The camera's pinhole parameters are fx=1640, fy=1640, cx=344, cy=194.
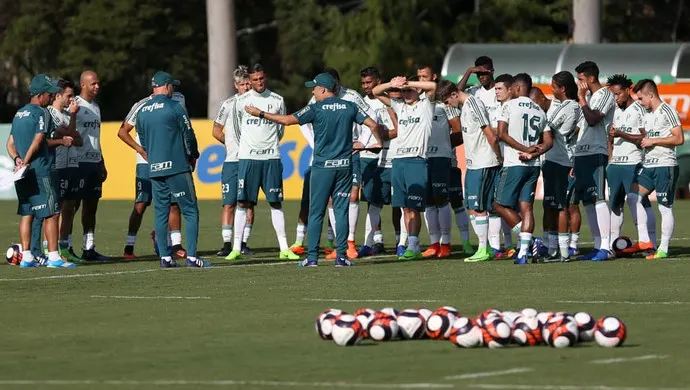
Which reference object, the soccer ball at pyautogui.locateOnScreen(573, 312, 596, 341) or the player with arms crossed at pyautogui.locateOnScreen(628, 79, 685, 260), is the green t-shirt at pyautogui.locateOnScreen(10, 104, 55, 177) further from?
the soccer ball at pyautogui.locateOnScreen(573, 312, 596, 341)

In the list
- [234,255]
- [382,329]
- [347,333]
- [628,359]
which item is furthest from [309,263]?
[628,359]

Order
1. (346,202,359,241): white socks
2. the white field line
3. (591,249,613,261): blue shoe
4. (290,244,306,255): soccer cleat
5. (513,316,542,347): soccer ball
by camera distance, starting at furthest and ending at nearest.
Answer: (290,244,306,255): soccer cleat
(346,202,359,241): white socks
(591,249,613,261): blue shoe
(513,316,542,347): soccer ball
the white field line

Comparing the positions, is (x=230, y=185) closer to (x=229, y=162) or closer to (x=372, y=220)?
(x=229, y=162)

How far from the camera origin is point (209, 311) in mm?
14141

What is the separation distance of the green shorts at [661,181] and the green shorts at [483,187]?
1786mm

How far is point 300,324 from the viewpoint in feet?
42.9

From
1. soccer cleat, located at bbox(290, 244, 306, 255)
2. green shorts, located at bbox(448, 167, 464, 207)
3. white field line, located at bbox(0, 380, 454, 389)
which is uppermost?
white field line, located at bbox(0, 380, 454, 389)

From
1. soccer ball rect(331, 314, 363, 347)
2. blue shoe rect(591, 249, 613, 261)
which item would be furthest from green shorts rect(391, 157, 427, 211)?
soccer ball rect(331, 314, 363, 347)

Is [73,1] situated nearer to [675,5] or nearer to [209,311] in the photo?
[675,5]

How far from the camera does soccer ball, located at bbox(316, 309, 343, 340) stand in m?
12.0

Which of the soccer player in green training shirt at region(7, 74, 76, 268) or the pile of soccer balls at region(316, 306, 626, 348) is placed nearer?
the pile of soccer balls at region(316, 306, 626, 348)

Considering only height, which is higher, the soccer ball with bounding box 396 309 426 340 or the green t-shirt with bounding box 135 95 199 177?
the green t-shirt with bounding box 135 95 199 177

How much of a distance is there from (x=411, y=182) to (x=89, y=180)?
4160mm

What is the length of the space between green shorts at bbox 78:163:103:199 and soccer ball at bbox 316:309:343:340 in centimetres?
915
